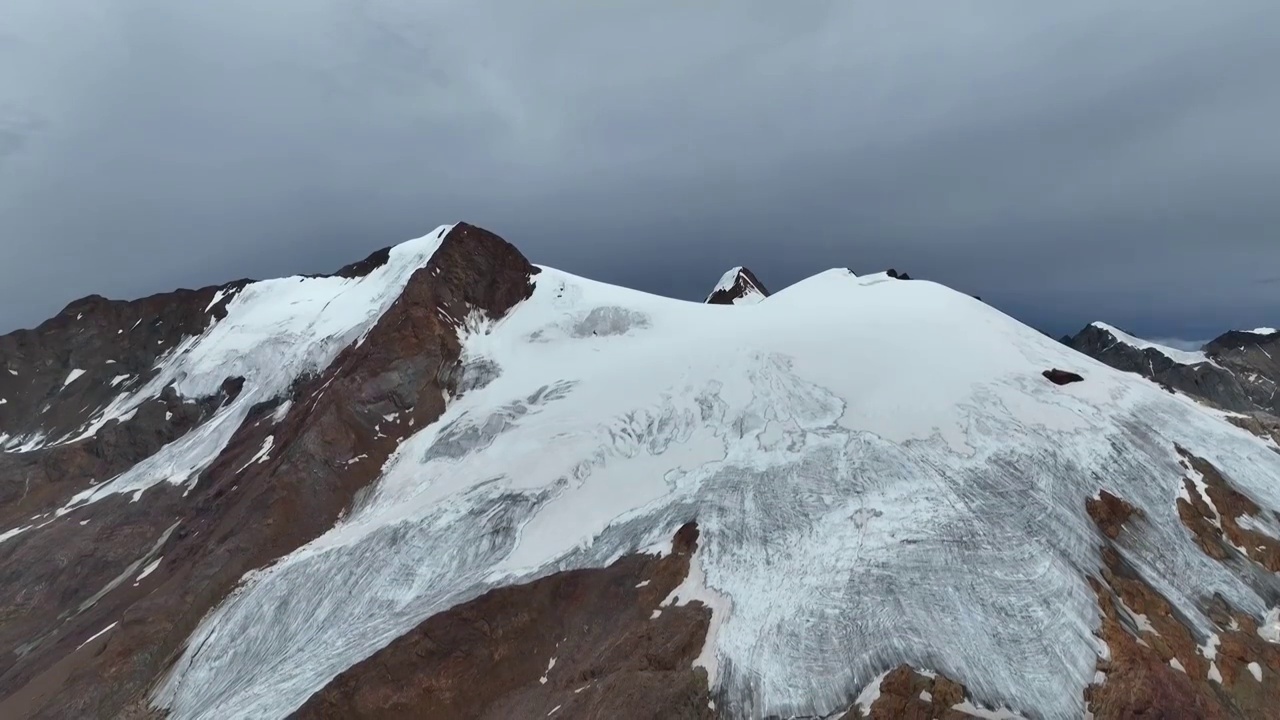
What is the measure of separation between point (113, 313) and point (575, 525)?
99.4m

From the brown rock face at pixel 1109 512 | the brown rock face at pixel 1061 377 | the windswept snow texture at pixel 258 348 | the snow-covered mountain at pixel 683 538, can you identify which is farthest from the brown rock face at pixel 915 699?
the windswept snow texture at pixel 258 348

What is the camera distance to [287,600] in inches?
1448

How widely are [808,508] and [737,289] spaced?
7907 centimetres

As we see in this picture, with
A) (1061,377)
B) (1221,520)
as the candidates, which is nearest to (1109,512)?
(1221,520)

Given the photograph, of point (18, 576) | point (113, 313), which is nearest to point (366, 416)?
point (18, 576)

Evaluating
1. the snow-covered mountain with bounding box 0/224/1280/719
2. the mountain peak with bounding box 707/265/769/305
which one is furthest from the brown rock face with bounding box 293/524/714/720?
the mountain peak with bounding box 707/265/769/305

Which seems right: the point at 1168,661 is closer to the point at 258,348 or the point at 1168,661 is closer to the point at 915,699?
the point at 915,699

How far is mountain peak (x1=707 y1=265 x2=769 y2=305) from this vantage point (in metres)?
107

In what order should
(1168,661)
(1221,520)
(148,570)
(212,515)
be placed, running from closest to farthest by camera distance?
(1168,661)
(1221,520)
(148,570)
(212,515)

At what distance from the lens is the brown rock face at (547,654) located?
89.4 ft

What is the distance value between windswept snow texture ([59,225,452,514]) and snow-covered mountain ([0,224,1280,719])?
3301 millimetres

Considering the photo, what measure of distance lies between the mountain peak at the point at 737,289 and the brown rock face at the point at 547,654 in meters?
76.2

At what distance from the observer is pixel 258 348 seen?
76.6 meters

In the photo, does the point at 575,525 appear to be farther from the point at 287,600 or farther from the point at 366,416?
the point at 366,416
